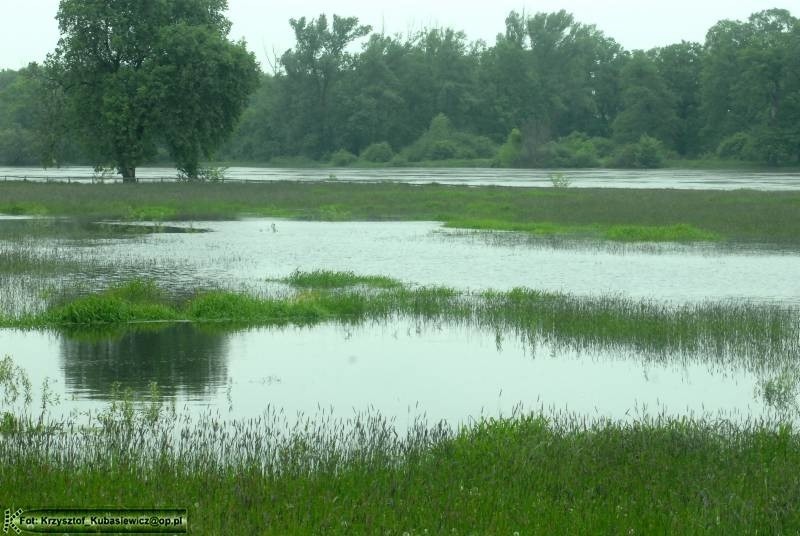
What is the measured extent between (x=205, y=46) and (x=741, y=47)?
81776 millimetres

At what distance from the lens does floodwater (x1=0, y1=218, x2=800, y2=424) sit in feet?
44.5

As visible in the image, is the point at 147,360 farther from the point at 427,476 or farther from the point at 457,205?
the point at 457,205

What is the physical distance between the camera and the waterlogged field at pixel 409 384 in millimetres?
8539

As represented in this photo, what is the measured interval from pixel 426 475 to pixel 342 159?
128482 millimetres

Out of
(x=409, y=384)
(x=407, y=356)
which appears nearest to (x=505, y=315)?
(x=407, y=356)

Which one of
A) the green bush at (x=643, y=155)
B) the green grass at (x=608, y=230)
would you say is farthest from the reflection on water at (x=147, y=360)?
the green bush at (x=643, y=155)

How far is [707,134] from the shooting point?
12488 centimetres

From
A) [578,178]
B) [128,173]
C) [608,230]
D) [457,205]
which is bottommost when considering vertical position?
[608,230]

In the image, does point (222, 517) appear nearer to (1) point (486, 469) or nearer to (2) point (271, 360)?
(1) point (486, 469)

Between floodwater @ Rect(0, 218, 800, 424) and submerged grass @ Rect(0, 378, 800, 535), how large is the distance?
191 cm

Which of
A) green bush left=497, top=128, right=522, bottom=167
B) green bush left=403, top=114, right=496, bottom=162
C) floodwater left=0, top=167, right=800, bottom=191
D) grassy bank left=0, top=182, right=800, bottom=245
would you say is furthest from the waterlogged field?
green bush left=403, top=114, right=496, bottom=162

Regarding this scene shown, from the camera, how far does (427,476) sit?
9.22 m

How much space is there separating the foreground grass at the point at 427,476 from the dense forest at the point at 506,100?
362 feet

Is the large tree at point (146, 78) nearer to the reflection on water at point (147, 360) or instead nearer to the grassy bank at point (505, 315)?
the grassy bank at point (505, 315)
